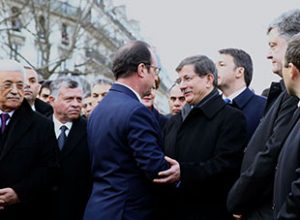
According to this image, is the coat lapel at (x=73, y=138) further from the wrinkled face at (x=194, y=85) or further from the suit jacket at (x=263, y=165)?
the suit jacket at (x=263, y=165)

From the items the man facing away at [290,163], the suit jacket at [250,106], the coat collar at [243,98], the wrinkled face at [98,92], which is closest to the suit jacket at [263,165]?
the man facing away at [290,163]

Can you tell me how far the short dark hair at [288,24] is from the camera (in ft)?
14.1

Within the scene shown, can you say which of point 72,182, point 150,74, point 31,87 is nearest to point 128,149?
point 150,74

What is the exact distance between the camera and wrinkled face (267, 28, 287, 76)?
4289 mm

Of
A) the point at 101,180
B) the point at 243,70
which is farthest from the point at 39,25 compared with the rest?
the point at 101,180

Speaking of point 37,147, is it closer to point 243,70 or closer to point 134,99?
point 134,99

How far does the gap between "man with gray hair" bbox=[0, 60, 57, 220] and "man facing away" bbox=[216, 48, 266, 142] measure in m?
1.91

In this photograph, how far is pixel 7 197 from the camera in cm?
458

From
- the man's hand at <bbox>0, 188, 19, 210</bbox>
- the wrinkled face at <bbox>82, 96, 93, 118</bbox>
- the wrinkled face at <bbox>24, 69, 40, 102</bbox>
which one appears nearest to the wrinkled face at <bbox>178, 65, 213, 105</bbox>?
the man's hand at <bbox>0, 188, 19, 210</bbox>

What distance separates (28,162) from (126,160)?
118cm

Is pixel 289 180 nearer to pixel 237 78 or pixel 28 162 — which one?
pixel 28 162

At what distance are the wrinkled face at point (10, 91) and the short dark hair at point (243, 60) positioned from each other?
7.54 feet

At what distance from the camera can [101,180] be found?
418 centimetres

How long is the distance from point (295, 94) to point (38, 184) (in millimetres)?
2363
